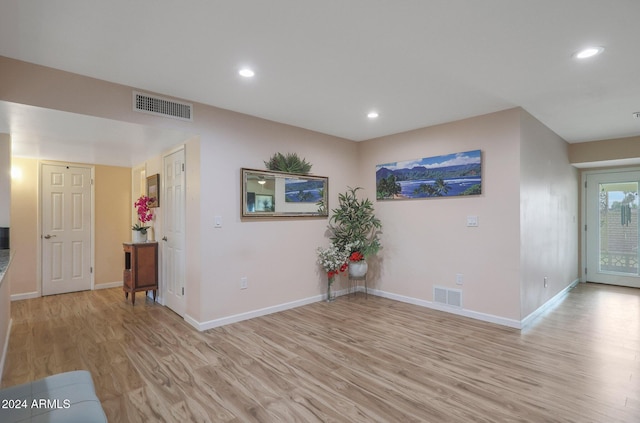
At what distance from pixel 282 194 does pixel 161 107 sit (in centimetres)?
174

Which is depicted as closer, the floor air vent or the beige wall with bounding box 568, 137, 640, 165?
the floor air vent

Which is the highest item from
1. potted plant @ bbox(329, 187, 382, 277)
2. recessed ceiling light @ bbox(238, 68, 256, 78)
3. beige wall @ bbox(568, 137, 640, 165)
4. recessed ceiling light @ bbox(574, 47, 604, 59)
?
recessed ceiling light @ bbox(238, 68, 256, 78)

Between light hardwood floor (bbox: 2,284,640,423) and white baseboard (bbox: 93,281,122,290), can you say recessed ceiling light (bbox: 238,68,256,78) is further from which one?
white baseboard (bbox: 93,281,122,290)

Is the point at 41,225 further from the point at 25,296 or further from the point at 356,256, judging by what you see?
the point at 356,256

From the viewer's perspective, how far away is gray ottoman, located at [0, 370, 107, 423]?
1.29m

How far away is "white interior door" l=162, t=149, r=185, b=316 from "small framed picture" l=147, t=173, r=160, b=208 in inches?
8.1

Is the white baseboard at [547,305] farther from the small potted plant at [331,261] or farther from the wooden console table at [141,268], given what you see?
the wooden console table at [141,268]

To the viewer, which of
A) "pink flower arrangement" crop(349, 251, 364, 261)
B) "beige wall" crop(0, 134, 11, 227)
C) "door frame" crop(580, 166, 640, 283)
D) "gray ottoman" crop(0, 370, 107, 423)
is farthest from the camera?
"door frame" crop(580, 166, 640, 283)

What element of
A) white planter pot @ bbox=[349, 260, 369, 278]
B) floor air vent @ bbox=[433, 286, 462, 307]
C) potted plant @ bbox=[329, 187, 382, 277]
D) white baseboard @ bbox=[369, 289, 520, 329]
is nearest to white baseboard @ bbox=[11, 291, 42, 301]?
potted plant @ bbox=[329, 187, 382, 277]

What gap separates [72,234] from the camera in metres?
5.34

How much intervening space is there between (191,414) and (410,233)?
3.45 m

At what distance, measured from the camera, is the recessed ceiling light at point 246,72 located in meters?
2.69

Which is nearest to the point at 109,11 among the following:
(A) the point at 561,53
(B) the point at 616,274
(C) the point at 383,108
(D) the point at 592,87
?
(C) the point at 383,108

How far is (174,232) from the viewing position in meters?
4.21
